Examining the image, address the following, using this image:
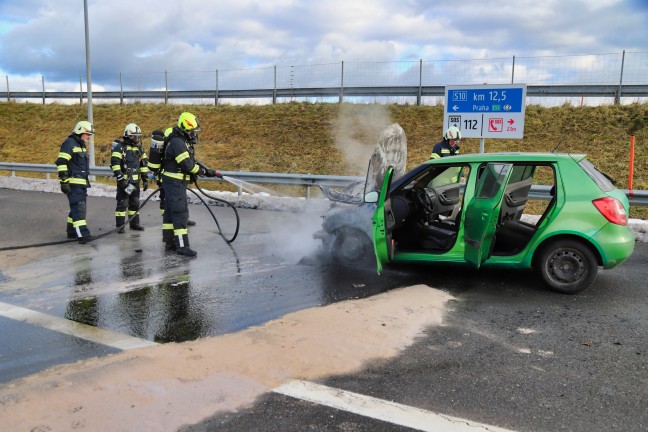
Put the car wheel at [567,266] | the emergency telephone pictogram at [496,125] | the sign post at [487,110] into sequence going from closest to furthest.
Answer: the car wheel at [567,266] → the sign post at [487,110] → the emergency telephone pictogram at [496,125]

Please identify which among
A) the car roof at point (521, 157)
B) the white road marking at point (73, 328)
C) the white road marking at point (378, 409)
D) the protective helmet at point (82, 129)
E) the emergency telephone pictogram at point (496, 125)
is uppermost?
the emergency telephone pictogram at point (496, 125)

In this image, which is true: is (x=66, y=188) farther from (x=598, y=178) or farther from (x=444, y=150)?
(x=598, y=178)

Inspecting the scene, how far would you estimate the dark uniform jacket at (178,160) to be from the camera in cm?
775

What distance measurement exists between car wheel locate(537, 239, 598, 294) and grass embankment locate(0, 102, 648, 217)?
7.48 m

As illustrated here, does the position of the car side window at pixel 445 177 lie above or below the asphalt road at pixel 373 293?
above

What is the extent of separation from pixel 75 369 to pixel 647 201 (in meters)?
9.31

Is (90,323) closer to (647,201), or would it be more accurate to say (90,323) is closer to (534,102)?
(647,201)

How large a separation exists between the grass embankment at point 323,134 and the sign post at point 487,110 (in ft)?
11.4

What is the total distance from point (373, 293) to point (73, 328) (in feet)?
9.62

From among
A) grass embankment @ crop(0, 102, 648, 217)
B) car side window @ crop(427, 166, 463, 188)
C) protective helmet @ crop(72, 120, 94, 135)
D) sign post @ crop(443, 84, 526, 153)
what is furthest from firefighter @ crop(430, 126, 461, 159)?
protective helmet @ crop(72, 120, 94, 135)

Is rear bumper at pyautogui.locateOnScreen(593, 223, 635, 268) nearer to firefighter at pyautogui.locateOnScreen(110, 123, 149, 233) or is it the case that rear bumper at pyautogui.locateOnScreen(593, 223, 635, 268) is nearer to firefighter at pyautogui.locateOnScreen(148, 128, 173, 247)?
firefighter at pyautogui.locateOnScreen(148, 128, 173, 247)

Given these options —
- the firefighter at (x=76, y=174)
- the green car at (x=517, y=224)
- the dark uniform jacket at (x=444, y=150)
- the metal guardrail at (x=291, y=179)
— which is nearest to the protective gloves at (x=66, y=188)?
the firefighter at (x=76, y=174)

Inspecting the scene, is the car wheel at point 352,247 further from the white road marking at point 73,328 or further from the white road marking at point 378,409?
the white road marking at point 378,409

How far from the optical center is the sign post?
38.6 feet
